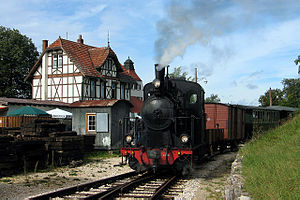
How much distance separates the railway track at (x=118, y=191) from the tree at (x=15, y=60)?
1334 inches

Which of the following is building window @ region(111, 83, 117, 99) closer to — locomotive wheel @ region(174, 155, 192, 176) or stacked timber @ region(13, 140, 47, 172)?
stacked timber @ region(13, 140, 47, 172)

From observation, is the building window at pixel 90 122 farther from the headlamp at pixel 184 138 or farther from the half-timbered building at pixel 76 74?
the headlamp at pixel 184 138

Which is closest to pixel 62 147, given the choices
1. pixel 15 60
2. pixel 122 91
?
pixel 122 91

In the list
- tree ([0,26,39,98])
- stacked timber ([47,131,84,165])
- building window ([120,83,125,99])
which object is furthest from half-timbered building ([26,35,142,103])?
stacked timber ([47,131,84,165])

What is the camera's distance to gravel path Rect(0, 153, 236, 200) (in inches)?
311

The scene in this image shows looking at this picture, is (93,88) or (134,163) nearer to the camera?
(134,163)

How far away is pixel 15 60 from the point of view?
40.7 m

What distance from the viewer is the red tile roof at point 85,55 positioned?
30528mm

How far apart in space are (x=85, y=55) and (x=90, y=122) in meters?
15.7

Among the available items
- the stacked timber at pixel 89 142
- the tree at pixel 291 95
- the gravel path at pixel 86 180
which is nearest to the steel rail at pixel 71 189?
the gravel path at pixel 86 180

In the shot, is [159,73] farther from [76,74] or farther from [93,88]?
[93,88]

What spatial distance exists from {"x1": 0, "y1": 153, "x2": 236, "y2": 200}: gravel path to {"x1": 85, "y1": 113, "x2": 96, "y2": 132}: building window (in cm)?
527

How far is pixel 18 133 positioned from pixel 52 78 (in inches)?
741

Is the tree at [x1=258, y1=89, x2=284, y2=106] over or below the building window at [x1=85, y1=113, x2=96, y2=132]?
over
